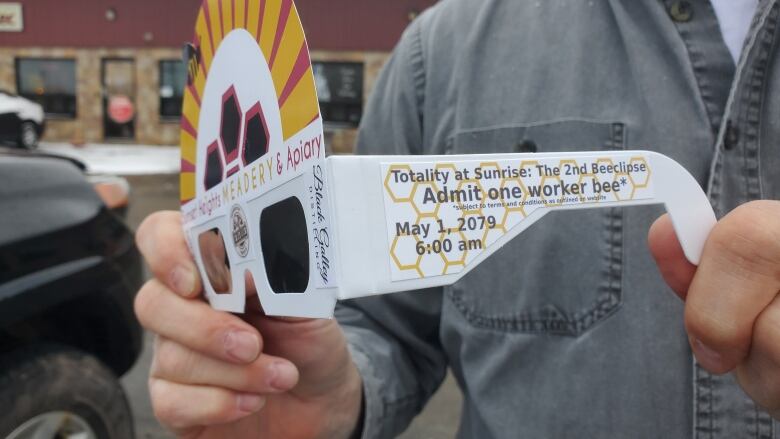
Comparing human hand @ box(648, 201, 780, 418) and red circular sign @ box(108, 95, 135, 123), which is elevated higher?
red circular sign @ box(108, 95, 135, 123)

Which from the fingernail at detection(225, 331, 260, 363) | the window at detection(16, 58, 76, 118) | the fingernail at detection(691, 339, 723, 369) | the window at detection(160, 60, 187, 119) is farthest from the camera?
the window at detection(16, 58, 76, 118)

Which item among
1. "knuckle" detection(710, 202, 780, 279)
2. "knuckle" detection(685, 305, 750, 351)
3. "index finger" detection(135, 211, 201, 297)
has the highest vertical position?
"knuckle" detection(710, 202, 780, 279)

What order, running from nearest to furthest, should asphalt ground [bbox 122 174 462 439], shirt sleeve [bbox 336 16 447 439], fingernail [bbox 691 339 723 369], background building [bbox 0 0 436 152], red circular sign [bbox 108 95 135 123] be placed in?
1. fingernail [bbox 691 339 723 369]
2. shirt sleeve [bbox 336 16 447 439]
3. asphalt ground [bbox 122 174 462 439]
4. background building [bbox 0 0 436 152]
5. red circular sign [bbox 108 95 135 123]

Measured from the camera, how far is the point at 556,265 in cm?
99

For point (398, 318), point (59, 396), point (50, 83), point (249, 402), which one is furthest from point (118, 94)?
point (249, 402)

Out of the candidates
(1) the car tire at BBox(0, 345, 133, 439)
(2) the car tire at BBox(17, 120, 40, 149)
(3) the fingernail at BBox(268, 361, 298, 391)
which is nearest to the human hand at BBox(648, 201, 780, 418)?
(3) the fingernail at BBox(268, 361, 298, 391)

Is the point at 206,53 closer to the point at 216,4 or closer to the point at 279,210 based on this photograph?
the point at 216,4

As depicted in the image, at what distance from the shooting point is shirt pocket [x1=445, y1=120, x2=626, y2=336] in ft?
3.13

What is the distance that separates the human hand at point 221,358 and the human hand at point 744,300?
0.48m

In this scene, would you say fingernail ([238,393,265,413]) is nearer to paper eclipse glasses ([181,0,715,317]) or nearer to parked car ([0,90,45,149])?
paper eclipse glasses ([181,0,715,317])

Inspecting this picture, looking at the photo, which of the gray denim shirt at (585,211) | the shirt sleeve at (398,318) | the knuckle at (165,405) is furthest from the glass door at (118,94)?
the knuckle at (165,405)

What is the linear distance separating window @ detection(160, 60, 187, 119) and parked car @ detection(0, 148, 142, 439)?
13.5 meters

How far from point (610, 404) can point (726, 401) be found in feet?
0.49

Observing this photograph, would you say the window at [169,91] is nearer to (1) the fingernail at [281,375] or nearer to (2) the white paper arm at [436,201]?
(1) the fingernail at [281,375]
